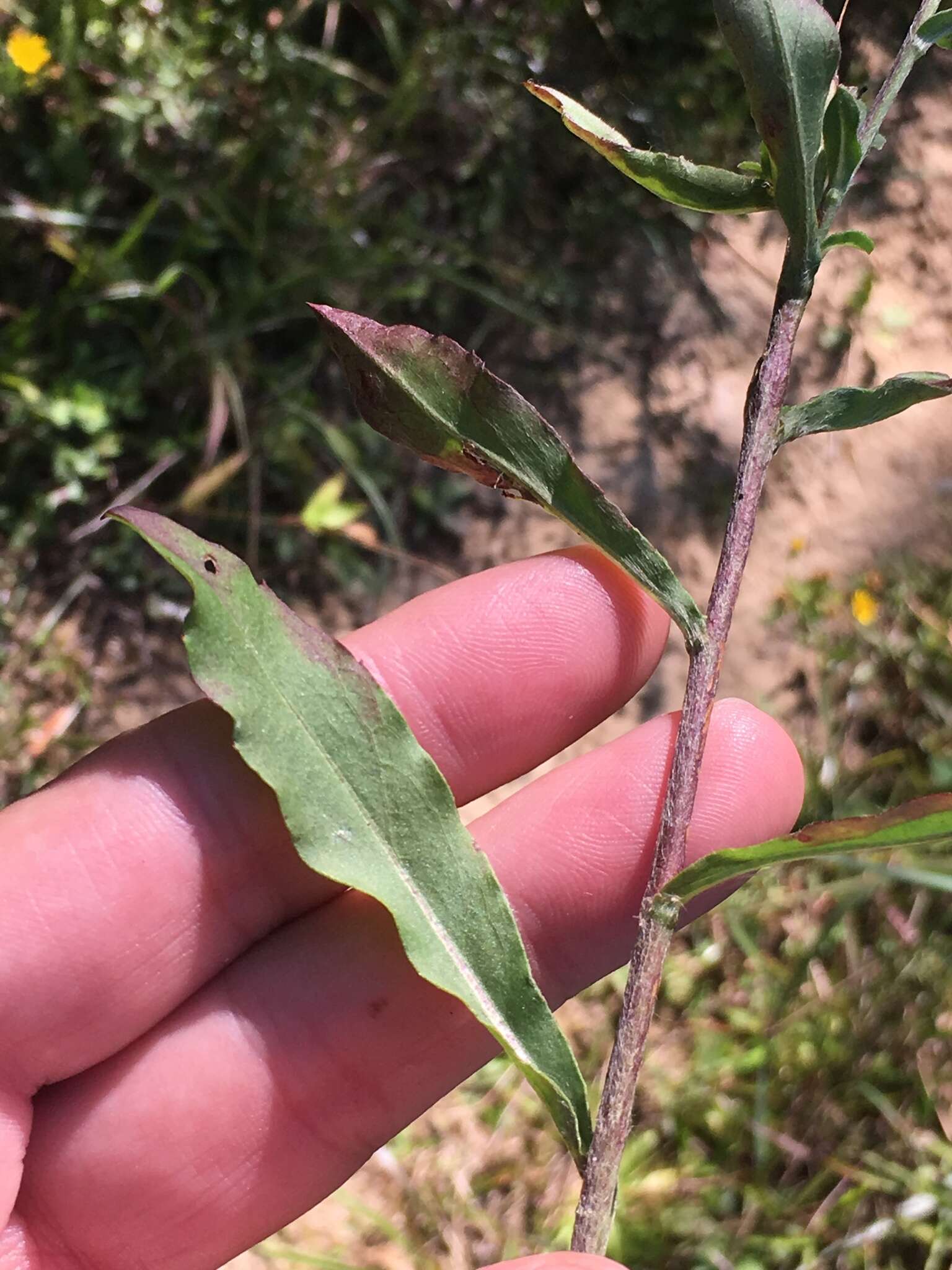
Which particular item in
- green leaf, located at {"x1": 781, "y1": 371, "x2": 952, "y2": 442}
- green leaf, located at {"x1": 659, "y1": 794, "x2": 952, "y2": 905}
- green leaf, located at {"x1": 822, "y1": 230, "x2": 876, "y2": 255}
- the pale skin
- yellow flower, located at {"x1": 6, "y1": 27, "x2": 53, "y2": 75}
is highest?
yellow flower, located at {"x1": 6, "y1": 27, "x2": 53, "y2": 75}

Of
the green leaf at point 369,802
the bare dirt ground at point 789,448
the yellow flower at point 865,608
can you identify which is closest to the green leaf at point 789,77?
the green leaf at point 369,802

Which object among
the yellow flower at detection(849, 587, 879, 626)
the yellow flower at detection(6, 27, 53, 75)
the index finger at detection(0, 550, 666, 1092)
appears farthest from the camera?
the yellow flower at detection(849, 587, 879, 626)

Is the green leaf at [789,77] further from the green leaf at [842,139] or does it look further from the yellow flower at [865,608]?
the yellow flower at [865,608]

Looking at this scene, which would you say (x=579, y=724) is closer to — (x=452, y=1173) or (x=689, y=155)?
(x=452, y=1173)

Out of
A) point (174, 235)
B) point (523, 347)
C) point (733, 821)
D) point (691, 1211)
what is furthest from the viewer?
point (523, 347)

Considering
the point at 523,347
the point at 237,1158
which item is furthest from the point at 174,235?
the point at 237,1158

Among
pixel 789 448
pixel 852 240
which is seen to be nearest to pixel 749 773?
pixel 852 240

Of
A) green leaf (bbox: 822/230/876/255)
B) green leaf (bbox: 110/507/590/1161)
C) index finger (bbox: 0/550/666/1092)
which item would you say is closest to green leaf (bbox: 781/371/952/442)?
green leaf (bbox: 822/230/876/255)

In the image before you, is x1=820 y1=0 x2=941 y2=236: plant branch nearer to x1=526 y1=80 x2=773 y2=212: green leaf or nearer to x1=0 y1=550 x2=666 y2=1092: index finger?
x1=526 y1=80 x2=773 y2=212: green leaf
